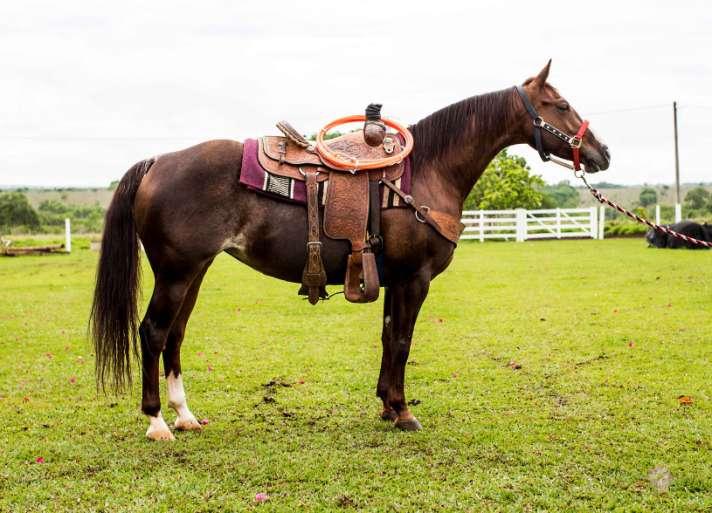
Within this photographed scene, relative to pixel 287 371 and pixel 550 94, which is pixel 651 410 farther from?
pixel 287 371

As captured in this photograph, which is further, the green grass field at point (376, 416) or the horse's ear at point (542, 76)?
the horse's ear at point (542, 76)

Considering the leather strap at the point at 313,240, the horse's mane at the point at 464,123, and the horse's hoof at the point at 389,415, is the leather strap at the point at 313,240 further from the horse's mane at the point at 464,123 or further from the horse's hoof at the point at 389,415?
the horse's hoof at the point at 389,415

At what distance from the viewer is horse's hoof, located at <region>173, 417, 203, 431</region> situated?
15.3 feet

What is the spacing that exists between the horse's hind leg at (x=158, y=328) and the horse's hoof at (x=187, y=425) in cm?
19

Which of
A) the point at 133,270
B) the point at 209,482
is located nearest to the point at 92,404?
the point at 133,270

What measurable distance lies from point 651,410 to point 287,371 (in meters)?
3.14

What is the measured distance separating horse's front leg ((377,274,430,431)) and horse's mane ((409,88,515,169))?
2.78ft

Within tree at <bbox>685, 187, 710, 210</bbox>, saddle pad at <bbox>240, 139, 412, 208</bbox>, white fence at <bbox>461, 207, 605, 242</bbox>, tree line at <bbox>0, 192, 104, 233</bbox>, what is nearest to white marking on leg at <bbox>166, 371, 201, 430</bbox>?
saddle pad at <bbox>240, 139, 412, 208</bbox>

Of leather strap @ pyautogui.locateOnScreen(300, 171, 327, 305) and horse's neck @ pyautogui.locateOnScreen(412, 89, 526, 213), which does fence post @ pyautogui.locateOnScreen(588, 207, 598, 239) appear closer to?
horse's neck @ pyautogui.locateOnScreen(412, 89, 526, 213)

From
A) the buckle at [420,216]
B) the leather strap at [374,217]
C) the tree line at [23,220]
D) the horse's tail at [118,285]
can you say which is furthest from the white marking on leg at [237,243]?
the tree line at [23,220]

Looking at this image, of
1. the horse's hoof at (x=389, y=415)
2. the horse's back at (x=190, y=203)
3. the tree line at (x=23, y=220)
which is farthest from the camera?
the tree line at (x=23, y=220)

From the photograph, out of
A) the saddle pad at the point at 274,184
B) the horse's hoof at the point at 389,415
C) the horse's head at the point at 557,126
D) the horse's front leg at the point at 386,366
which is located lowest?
the horse's hoof at the point at 389,415

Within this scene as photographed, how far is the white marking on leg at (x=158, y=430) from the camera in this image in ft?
14.5

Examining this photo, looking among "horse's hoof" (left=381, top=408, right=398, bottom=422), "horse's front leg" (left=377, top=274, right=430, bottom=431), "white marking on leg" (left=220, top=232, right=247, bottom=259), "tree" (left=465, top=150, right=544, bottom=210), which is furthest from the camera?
"tree" (left=465, top=150, right=544, bottom=210)
